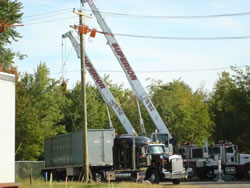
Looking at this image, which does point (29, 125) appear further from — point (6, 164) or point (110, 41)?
point (6, 164)

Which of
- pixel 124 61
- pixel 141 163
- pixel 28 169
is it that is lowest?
pixel 28 169

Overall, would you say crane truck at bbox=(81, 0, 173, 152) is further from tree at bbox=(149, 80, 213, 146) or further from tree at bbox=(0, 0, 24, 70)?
tree at bbox=(149, 80, 213, 146)

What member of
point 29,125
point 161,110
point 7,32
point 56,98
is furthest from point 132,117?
point 7,32

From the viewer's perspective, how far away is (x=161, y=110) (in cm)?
5581

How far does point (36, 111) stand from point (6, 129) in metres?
35.3

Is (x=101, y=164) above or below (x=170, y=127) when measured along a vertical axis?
below

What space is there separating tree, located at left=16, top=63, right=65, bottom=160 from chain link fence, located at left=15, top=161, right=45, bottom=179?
9.37 m

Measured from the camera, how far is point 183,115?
53156mm

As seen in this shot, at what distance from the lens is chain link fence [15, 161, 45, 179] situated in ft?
123

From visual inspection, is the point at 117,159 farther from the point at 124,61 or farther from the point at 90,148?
the point at 124,61

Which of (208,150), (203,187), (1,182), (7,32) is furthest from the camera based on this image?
(208,150)

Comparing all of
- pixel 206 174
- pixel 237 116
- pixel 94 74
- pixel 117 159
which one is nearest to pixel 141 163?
pixel 117 159

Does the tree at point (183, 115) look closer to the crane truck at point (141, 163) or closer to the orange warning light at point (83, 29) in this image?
the crane truck at point (141, 163)

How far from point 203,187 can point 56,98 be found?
3148 centimetres
